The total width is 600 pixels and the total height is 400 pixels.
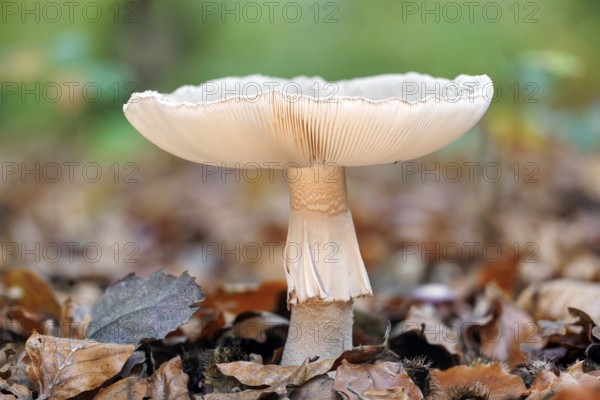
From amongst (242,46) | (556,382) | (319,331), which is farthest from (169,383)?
(242,46)

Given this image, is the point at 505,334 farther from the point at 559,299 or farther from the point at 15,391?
the point at 15,391

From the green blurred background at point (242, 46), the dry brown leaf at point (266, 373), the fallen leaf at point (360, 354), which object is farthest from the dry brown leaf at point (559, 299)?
the green blurred background at point (242, 46)

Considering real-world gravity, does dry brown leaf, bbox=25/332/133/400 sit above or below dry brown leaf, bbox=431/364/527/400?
above

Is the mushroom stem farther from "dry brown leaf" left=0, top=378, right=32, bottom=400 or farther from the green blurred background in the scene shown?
the green blurred background

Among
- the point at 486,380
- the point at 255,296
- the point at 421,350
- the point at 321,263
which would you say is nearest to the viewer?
the point at 486,380

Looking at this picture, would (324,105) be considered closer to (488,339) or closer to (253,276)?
(488,339)

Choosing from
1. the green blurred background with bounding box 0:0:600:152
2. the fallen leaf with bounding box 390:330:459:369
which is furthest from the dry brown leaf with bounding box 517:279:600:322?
the green blurred background with bounding box 0:0:600:152
